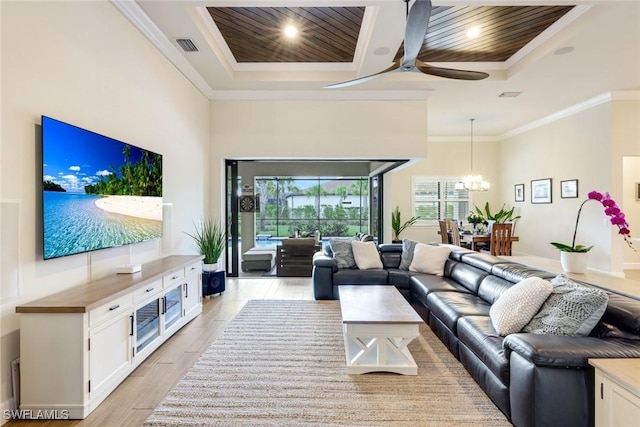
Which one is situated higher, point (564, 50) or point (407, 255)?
point (564, 50)

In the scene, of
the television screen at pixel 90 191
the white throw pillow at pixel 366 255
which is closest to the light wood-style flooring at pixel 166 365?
the white throw pillow at pixel 366 255

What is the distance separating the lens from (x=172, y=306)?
3600mm

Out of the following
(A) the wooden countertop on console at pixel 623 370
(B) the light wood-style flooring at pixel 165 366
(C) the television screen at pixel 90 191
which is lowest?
(B) the light wood-style flooring at pixel 165 366

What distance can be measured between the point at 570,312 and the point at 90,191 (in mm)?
3655

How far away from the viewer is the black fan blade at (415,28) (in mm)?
2317

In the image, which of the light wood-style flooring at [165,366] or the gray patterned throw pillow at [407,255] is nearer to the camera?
the light wood-style flooring at [165,366]

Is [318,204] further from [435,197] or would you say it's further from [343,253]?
[343,253]

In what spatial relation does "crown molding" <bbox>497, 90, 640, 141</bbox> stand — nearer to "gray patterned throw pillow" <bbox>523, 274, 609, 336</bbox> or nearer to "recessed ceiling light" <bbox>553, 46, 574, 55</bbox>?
"recessed ceiling light" <bbox>553, 46, 574, 55</bbox>

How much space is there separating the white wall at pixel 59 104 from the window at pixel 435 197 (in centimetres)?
690

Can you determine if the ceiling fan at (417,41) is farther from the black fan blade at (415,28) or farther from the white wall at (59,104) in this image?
the white wall at (59,104)

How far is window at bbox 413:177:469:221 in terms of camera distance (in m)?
9.26

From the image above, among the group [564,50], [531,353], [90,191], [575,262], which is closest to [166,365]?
[90,191]

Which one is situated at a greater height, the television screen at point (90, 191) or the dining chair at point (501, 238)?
the television screen at point (90, 191)

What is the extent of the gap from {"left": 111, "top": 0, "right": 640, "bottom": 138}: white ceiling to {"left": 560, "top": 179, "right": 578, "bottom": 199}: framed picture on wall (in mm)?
1510
